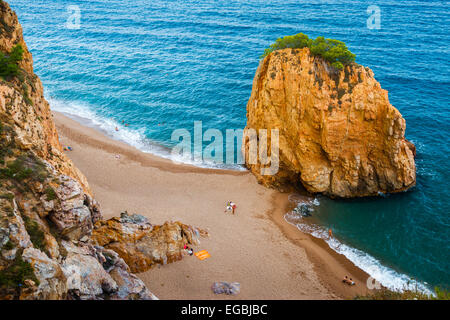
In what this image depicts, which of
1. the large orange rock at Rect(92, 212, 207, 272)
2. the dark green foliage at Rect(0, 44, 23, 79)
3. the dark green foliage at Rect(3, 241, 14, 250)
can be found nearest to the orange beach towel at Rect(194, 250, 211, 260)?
the large orange rock at Rect(92, 212, 207, 272)

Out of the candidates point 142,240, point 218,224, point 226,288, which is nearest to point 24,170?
point 142,240

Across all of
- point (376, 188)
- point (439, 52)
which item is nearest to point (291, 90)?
point (376, 188)

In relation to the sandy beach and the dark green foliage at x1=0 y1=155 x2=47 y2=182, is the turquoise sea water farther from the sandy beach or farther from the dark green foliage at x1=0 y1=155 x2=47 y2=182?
the dark green foliage at x1=0 y1=155 x2=47 y2=182

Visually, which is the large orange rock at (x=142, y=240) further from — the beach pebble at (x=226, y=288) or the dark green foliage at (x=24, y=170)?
the dark green foliage at (x=24, y=170)

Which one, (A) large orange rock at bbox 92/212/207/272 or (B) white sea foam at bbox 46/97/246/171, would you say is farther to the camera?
(B) white sea foam at bbox 46/97/246/171
